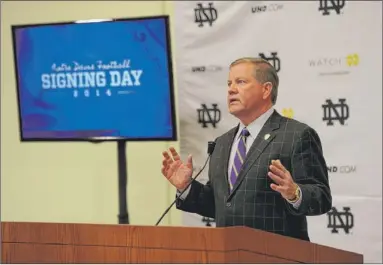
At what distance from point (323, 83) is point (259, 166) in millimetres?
1499

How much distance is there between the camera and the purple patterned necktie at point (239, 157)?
1.92 m

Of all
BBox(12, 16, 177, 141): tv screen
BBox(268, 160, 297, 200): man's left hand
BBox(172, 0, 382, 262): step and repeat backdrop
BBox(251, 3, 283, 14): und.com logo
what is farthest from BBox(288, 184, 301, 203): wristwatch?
BBox(251, 3, 283, 14): und.com logo

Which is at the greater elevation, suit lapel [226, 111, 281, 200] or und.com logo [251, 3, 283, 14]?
und.com logo [251, 3, 283, 14]

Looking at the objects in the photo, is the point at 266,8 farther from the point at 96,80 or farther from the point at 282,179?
the point at 282,179

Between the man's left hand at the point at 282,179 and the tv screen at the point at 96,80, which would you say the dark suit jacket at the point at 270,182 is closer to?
the man's left hand at the point at 282,179

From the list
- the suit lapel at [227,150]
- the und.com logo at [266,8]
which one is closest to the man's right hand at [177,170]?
the suit lapel at [227,150]

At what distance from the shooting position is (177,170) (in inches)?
76.8

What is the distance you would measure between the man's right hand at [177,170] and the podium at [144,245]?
468 mm

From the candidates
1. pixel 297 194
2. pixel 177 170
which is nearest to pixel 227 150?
pixel 177 170

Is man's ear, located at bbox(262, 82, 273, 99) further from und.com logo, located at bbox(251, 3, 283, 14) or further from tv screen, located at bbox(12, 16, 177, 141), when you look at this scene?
und.com logo, located at bbox(251, 3, 283, 14)

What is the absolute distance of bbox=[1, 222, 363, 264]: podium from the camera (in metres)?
1.38

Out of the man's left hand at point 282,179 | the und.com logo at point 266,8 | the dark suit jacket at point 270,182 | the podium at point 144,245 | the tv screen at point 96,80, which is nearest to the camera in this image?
the podium at point 144,245

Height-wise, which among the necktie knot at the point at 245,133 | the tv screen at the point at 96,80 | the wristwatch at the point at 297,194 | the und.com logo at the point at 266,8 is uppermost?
the und.com logo at the point at 266,8

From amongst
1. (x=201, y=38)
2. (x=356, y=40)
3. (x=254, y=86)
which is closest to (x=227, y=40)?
(x=201, y=38)
